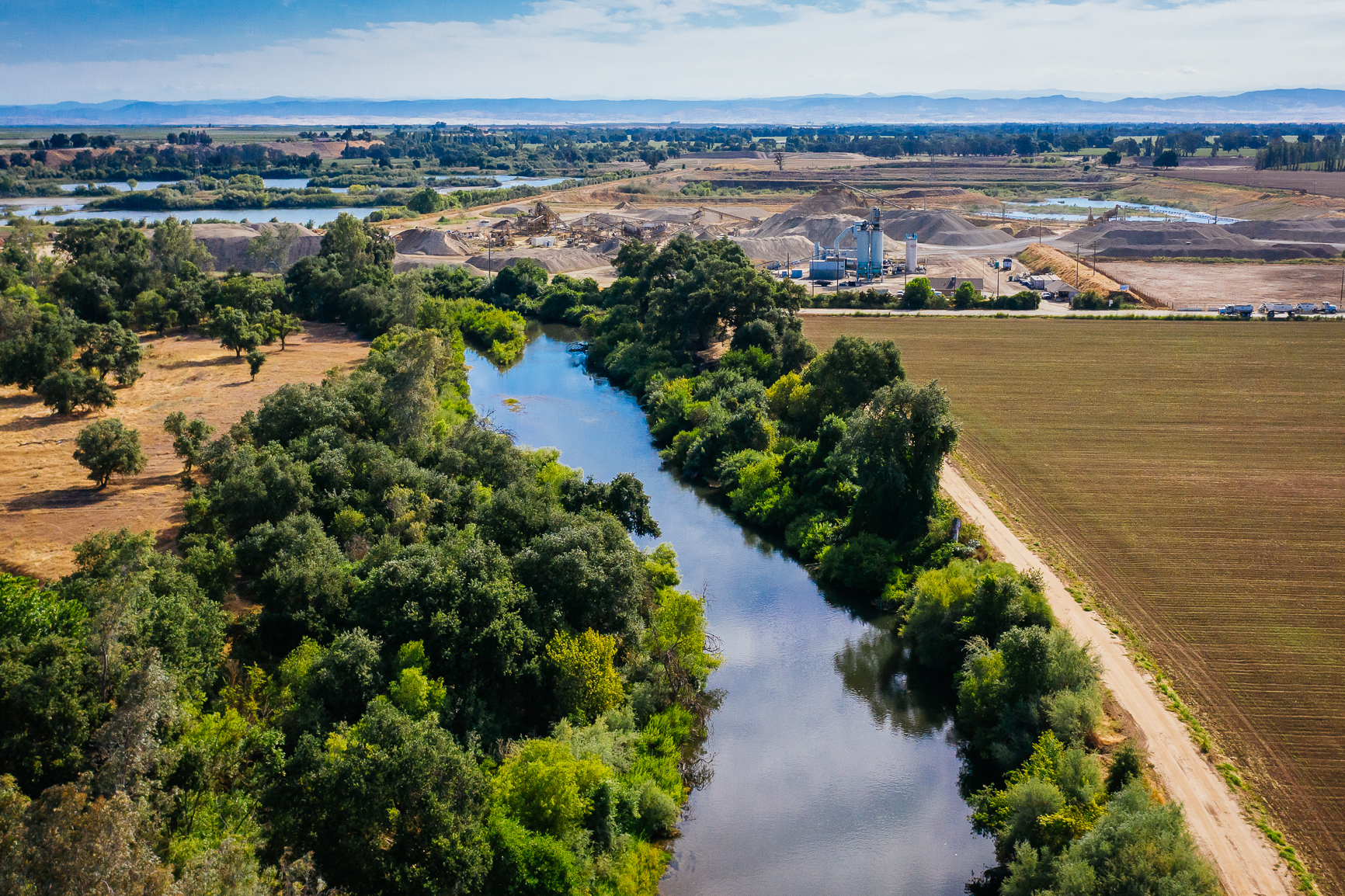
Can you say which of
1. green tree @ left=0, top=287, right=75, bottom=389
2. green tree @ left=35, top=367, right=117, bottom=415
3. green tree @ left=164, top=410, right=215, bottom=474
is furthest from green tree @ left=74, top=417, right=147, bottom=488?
green tree @ left=0, top=287, right=75, bottom=389

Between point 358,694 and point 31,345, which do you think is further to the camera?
point 31,345

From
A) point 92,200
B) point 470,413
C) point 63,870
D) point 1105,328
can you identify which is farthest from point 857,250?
point 92,200

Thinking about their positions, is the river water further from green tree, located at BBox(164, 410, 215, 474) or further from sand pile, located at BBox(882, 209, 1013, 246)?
sand pile, located at BBox(882, 209, 1013, 246)

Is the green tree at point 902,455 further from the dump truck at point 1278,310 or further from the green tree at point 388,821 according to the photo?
the dump truck at point 1278,310

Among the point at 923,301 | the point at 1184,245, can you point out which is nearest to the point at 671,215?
the point at 923,301

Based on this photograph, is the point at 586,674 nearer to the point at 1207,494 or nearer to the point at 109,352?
the point at 1207,494
